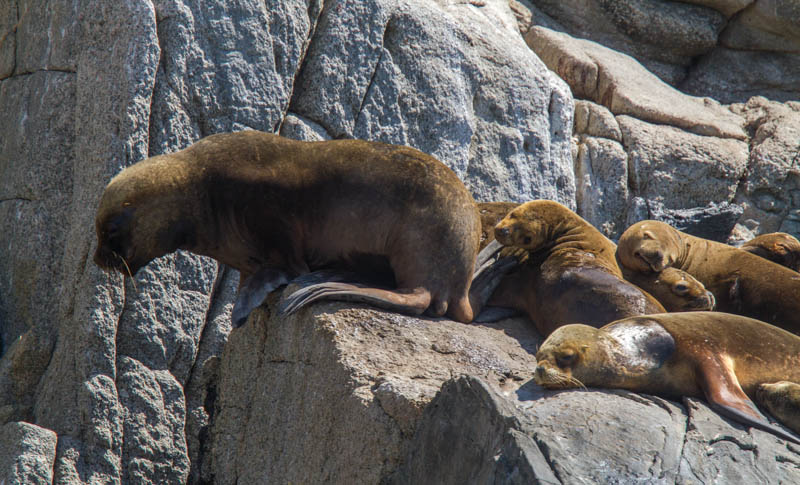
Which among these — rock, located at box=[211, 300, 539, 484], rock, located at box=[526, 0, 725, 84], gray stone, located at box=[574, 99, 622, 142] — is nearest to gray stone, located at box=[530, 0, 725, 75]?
rock, located at box=[526, 0, 725, 84]

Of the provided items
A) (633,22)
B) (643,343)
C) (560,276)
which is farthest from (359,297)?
(633,22)

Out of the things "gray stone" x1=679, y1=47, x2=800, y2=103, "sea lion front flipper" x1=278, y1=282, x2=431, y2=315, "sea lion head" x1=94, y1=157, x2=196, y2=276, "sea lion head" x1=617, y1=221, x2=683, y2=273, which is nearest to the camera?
"sea lion front flipper" x1=278, y1=282, x2=431, y2=315

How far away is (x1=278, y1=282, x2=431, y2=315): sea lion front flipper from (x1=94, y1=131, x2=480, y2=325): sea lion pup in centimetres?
2

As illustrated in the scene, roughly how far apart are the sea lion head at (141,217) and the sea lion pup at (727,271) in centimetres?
261

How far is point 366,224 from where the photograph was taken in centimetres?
423

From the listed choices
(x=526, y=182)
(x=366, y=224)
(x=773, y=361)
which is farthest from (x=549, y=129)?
(x=773, y=361)

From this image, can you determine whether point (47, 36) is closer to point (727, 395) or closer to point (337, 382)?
point (337, 382)

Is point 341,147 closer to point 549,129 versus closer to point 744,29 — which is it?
point 549,129

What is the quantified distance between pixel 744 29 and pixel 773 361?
286 inches

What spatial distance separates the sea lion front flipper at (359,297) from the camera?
3939mm

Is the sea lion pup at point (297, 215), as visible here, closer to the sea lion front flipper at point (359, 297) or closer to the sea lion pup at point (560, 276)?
the sea lion front flipper at point (359, 297)

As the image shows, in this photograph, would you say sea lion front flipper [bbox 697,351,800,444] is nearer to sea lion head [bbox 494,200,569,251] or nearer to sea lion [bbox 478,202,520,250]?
sea lion head [bbox 494,200,569,251]

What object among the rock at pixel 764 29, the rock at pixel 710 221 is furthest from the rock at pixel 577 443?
the rock at pixel 764 29

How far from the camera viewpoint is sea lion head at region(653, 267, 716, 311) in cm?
464
